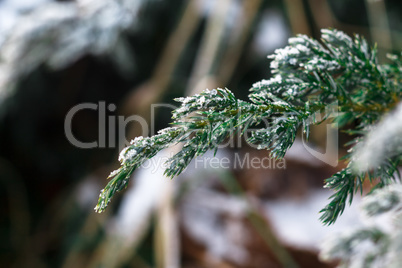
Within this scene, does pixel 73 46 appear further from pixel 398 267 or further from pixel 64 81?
pixel 398 267

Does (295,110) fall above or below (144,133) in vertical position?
below

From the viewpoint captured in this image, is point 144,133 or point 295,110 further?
point 144,133

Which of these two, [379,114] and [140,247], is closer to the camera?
[379,114]

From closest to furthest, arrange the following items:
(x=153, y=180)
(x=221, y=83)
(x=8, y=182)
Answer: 1. (x=153, y=180)
2. (x=221, y=83)
3. (x=8, y=182)

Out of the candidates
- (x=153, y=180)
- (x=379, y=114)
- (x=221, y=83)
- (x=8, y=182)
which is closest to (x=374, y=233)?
(x=379, y=114)

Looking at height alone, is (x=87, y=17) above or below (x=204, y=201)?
above
